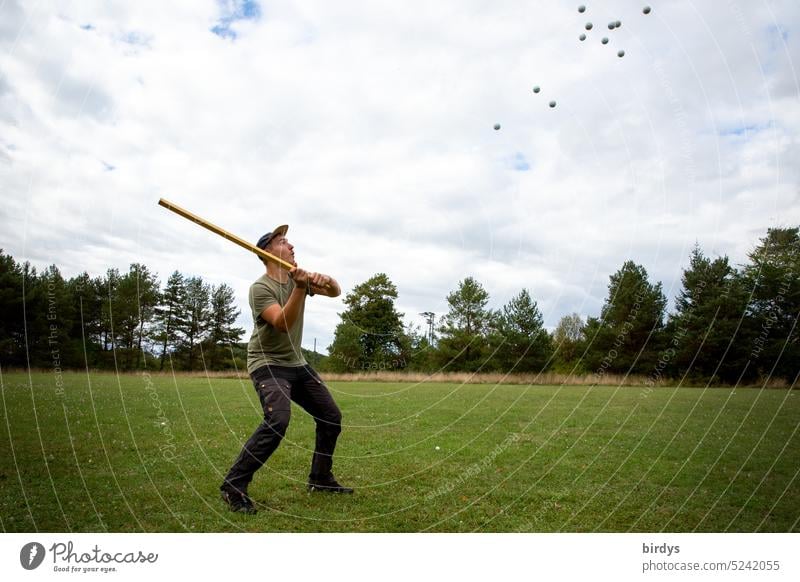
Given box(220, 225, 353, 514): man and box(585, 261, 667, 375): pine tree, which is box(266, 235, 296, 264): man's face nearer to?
box(220, 225, 353, 514): man

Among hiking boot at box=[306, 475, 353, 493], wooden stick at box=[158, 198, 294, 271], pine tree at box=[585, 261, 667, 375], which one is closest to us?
wooden stick at box=[158, 198, 294, 271]

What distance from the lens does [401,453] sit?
7.95 meters

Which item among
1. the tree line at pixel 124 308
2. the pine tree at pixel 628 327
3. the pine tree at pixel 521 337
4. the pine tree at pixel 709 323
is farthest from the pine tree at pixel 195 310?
the pine tree at pixel 628 327

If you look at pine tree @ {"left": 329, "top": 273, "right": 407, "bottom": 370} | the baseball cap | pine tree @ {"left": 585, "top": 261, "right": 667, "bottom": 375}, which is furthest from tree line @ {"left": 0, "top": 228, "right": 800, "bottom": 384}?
the baseball cap

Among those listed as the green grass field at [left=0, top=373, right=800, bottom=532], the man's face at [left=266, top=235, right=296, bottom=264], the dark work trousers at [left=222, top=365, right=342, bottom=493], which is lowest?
the green grass field at [left=0, top=373, right=800, bottom=532]

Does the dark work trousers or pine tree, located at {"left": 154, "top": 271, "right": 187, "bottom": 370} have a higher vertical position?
pine tree, located at {"left": 154, "top": 271, "right": 187, "bottom": 370}

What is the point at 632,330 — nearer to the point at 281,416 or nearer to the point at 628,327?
the point at 628,327

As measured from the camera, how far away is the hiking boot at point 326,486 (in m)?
5.72

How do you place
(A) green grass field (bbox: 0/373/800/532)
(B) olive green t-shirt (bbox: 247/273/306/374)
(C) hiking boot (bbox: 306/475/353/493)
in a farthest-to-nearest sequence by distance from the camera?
(C) hiking boot (bbox: 306/475/353/493) → (B) olive green t-shirt (bbox: 247/273/306/374) → (A) green grass field (bbox: 0/373/800/532)

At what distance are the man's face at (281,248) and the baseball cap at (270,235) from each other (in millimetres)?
31

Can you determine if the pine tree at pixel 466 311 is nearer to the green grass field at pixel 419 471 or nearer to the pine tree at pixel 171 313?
the green grass field at pixel 419 471

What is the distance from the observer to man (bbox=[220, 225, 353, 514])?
500cm

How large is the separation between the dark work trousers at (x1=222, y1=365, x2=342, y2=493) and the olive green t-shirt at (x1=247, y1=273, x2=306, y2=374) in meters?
0.08

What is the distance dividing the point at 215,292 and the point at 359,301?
324 centimetres
